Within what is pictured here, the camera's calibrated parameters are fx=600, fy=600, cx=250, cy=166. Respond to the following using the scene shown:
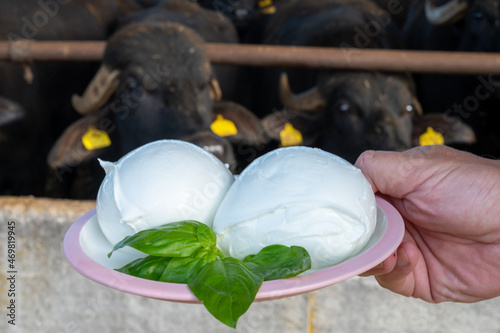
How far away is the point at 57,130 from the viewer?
3332mm

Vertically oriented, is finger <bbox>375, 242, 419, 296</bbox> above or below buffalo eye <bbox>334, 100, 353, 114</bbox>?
above

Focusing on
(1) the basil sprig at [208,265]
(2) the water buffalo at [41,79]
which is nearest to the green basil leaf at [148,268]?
(1) the basil sprig at [208,265]

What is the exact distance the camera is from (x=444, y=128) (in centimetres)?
276

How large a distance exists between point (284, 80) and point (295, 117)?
19 centimetres

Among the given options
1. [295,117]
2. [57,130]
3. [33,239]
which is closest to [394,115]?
[295,117]

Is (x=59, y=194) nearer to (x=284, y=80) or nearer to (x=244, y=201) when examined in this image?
(x=284, y=80)

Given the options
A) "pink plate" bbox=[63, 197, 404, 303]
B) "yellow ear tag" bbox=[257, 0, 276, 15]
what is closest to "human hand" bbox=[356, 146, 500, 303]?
"pink plate" bbox=[63, 197, 404, 303]

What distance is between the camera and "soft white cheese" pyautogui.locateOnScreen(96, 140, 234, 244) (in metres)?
0.90

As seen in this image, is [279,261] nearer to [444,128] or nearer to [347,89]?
[347,89]

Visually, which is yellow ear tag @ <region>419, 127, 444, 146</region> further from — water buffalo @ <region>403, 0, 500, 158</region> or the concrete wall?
the concrete wall

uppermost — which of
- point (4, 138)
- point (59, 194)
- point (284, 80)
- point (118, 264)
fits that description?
point (118, 264)

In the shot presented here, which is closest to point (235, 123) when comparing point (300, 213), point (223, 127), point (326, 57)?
point (223, 127)

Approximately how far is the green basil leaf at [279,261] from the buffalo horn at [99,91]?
6.87 ft

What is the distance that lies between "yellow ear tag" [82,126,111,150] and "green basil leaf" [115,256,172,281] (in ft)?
6.53
